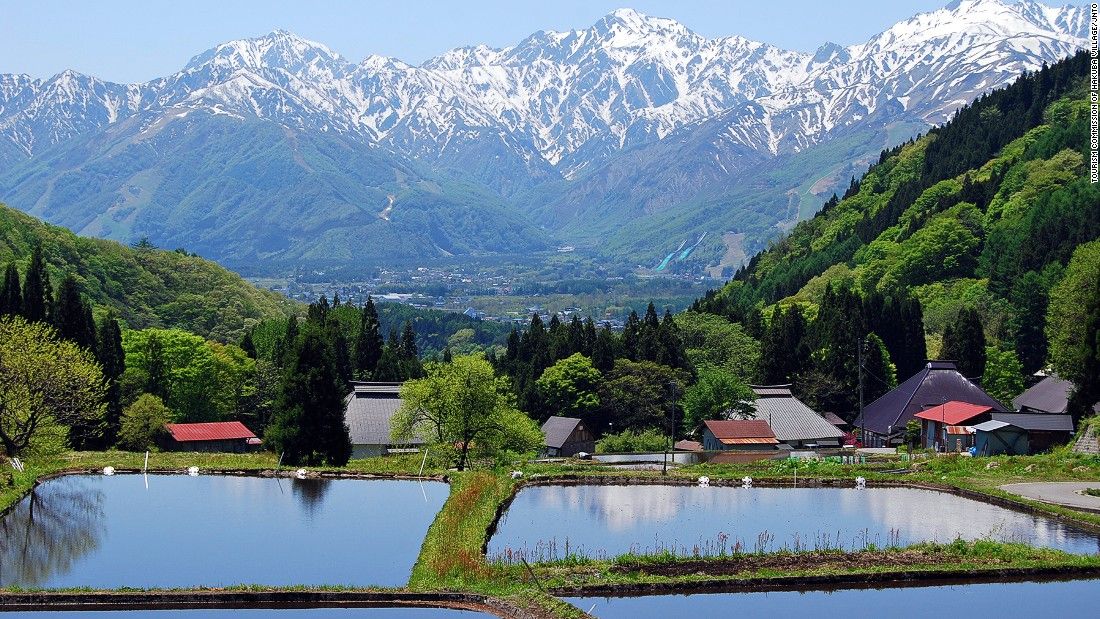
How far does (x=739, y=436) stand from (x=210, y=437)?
36527mm

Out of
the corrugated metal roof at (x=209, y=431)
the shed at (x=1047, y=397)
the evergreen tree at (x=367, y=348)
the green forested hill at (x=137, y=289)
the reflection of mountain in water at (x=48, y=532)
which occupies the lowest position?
the reflection of mountain in water at (x=48, y=532)

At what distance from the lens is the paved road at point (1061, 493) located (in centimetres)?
4981

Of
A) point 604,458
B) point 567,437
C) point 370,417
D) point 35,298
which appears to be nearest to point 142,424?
point 35,298

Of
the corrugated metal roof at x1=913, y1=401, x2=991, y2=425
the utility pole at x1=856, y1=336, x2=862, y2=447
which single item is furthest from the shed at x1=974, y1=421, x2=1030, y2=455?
the utility pole at x1=856, y1=336, x2=862, y2=447

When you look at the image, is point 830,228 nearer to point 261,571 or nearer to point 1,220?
point 1,220

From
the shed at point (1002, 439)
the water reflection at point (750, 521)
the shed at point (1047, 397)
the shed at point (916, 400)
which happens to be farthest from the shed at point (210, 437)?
the shed at point (1047, 397)

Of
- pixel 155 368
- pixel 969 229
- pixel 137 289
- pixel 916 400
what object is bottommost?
pixel 916 400

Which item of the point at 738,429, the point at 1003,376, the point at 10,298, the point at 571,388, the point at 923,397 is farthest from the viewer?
the point at 1003,376

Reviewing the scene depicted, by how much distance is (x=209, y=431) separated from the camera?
96.5 meters

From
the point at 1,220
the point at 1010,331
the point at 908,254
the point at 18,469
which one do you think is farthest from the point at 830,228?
the point at 18,469

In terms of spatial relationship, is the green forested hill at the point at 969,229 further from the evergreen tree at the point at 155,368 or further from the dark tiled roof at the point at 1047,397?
the evergreen tree at the point at 155,368

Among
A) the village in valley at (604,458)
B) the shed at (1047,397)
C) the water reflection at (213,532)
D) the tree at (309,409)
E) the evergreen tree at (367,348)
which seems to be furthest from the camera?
the evergreen tree at (367,348)

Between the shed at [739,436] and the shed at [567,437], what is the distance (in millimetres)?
8918

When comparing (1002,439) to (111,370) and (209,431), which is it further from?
(111,370)
